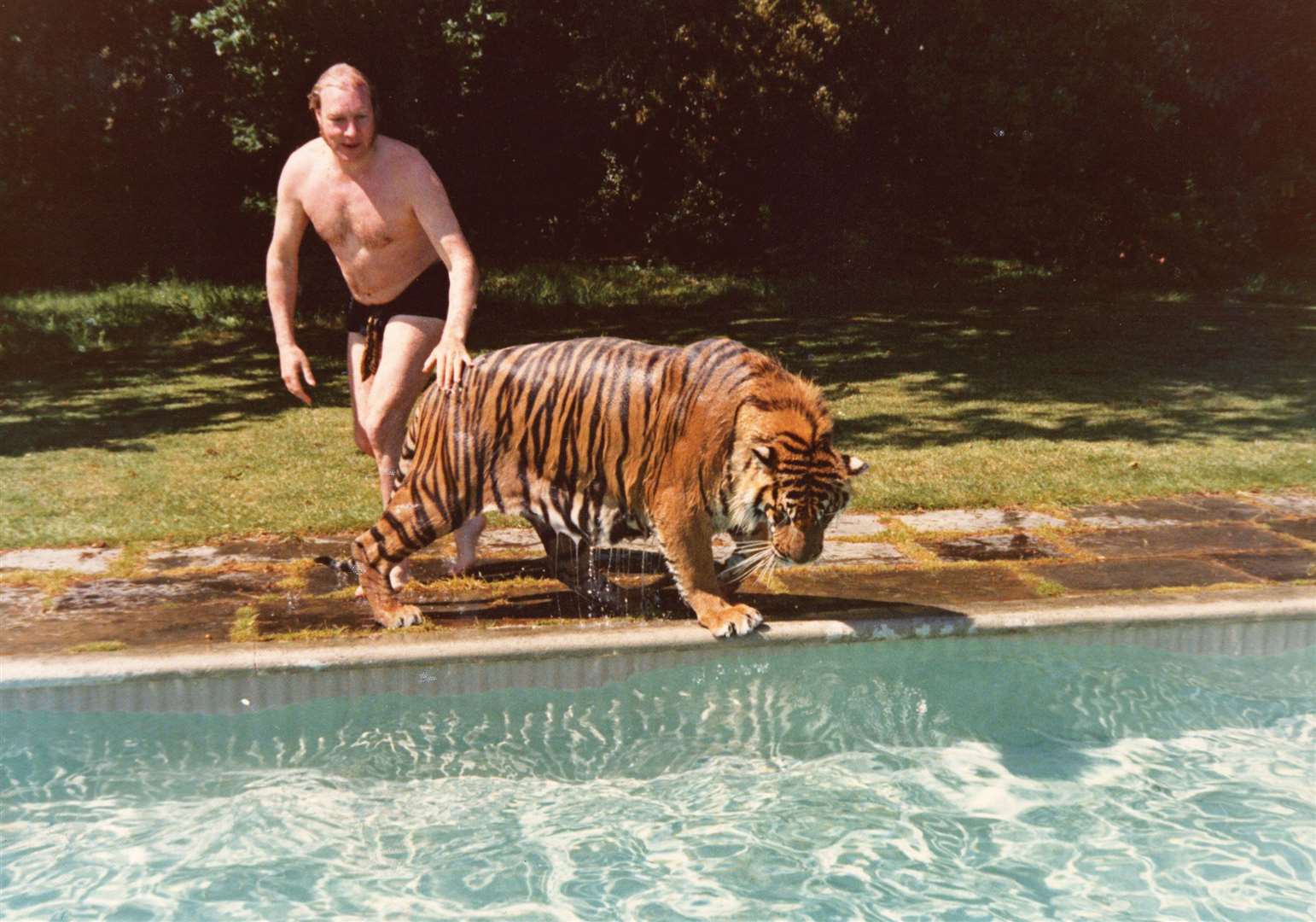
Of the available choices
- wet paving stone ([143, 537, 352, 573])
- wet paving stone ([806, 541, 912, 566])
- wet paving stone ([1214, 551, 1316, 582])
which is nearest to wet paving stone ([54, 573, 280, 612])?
wet paving stone ([143, 537, 352, 573])

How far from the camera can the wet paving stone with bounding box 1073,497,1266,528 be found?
23.7 ft

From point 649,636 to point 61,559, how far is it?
10.7ft

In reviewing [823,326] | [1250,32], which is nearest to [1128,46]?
[1250,32]

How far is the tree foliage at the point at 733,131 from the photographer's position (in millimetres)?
18328

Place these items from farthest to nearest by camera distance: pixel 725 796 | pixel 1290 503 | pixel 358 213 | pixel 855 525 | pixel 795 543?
pixel 1290 503
pixel 855 525
pixel 358 213
pixel 795 543
pixel 725 796

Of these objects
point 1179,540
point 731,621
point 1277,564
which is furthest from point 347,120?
point 1277,564

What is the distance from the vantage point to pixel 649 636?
17.1 feet

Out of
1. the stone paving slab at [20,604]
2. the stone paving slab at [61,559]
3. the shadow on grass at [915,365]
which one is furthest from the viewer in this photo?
the shadow on grass at [915,365]

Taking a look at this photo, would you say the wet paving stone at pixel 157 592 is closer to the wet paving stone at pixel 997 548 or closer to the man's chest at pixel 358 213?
the man's chest at pixel 358 213

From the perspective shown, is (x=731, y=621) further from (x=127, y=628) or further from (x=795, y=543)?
(x=127, y=628)

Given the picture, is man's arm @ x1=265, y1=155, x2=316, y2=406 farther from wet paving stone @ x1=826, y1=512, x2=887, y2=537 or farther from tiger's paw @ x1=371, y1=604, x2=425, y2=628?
wet paving stone @ x1=826, y1=512, x2=887, y2=537

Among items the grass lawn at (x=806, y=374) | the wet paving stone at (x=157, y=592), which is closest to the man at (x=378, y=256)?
the wet paving stone at (x=157, y=592)

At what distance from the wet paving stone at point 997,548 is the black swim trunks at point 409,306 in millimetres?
2717

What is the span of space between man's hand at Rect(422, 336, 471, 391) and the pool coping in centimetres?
103
